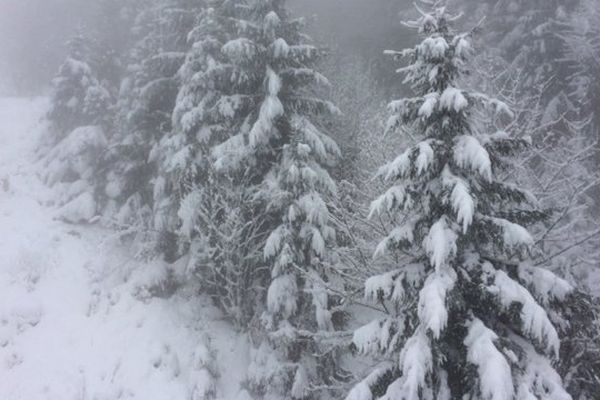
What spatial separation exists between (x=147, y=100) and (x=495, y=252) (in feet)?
45.3

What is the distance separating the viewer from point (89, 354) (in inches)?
581

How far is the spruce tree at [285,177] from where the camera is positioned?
13227mm

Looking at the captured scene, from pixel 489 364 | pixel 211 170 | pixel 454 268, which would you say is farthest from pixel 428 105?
pixel 211 170

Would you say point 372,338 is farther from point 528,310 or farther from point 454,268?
point 528,310

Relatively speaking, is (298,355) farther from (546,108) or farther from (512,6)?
(512,6)

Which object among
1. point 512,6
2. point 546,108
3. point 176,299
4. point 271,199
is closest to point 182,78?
point 271,199

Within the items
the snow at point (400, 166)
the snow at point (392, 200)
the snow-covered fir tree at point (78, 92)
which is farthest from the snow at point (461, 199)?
the snow-covered fir tree at point (78, 92)

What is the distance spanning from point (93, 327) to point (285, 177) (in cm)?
808

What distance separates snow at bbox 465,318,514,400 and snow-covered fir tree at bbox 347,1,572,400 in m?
0.02

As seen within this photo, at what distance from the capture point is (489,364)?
21.1 feet

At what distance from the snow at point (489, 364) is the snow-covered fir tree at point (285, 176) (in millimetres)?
5799

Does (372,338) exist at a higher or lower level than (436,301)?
lower

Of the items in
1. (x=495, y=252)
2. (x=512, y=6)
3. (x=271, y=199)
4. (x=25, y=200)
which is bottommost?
(x=25, y=200)

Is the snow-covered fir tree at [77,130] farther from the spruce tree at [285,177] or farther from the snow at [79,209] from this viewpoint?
the spruce tree at [285,177]
